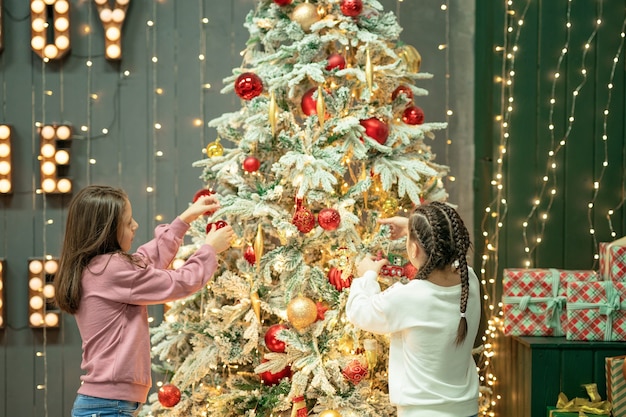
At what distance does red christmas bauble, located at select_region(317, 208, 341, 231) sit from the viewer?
9.58 feet

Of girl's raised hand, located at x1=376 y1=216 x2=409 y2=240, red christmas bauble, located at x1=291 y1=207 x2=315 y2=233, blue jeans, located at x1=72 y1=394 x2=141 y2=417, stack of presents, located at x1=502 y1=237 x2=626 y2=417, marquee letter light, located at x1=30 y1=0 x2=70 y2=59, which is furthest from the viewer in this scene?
marquee letter light, located at x1=30 y1=0 x2=70 y2=59

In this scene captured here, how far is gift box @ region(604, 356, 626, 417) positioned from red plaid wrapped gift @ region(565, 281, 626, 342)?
6.4 inches

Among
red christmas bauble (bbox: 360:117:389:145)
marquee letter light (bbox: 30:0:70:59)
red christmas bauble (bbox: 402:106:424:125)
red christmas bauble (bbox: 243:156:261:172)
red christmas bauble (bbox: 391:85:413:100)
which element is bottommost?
red christmas bauble (bbox: 243:156:261:172)

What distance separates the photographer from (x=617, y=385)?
120 inches

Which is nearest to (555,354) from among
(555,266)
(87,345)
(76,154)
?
(555,266)

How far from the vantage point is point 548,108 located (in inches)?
151

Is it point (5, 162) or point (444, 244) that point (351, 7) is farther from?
point (5, 162)

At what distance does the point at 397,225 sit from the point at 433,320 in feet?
1.98

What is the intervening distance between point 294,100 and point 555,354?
1561mm

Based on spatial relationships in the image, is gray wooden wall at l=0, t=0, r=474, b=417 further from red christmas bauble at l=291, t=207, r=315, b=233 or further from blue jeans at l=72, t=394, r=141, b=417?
blue jeans at l=72, t=394, r=141, b=417

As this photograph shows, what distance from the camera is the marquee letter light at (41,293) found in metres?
4.14

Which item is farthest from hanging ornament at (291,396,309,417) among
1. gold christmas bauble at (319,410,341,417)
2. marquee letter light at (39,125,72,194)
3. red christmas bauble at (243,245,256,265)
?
marquee letter light at (39,125,72,194)

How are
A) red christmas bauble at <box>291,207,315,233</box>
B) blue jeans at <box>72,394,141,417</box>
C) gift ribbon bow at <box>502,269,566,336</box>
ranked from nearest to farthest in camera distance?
blue jeans at <box>72,394,141,417</box> → red christmas bauble at <box>291,207,315,233</box> → gift ribbon bow at <box>502,269,566,336</box>

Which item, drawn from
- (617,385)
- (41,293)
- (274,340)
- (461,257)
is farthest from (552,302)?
(41,293)
